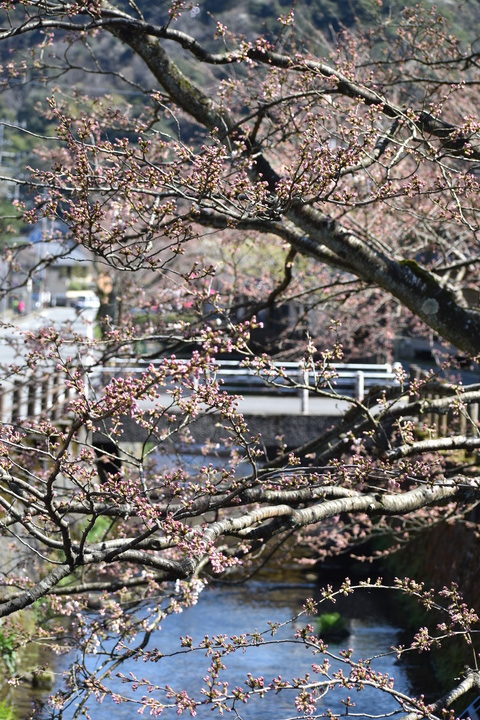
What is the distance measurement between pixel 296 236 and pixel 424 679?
7191mm

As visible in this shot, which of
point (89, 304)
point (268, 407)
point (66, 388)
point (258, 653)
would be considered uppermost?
point (89, 304)

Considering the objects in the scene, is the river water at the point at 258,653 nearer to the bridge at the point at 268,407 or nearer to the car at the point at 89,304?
the bridge at the point at 268,407

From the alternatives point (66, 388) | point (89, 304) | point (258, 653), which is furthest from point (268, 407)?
point (89, 304)

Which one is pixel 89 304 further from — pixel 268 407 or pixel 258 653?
pixel 258 653

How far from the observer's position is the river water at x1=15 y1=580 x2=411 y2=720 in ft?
40.1

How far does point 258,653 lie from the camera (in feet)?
47.7

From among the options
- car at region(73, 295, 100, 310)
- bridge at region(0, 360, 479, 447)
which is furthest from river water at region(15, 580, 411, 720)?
car at region(73, 295, 100, 310)

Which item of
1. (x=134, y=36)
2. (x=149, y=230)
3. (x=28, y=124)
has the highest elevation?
(x=28, y=124)

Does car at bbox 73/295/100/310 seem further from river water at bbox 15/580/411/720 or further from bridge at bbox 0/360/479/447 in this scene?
river water at bbox 15/580/411/720

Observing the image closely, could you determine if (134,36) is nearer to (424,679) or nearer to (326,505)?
(326,505)

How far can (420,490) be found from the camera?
21.7 feet

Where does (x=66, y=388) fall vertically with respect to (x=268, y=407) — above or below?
below

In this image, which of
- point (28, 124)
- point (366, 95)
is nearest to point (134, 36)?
point (366, 95)

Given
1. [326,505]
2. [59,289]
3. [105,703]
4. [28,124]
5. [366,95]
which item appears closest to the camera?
[326,505]
